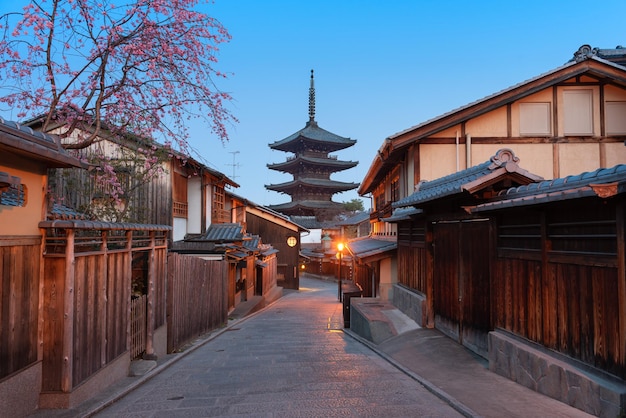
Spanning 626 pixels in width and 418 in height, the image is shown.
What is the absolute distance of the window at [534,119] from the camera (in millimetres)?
14017

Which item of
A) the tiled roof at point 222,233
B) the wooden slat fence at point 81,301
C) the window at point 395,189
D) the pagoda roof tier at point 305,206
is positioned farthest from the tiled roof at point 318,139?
the wooden slat fence at point 81,301

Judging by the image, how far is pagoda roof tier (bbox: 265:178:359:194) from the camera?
1923 inches

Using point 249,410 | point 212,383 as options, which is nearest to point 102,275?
point 212,383

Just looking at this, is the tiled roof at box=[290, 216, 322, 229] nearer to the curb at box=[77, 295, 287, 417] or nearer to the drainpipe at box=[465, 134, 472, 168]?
the curb at box=[77, 295, 287, 417]

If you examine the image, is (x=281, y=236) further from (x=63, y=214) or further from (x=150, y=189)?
→ (x=63, y=214)

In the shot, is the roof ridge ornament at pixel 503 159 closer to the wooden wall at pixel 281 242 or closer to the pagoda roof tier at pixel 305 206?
the wooden wall at pixel 281 242

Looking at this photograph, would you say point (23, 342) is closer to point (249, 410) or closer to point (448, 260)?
point (249, 410)

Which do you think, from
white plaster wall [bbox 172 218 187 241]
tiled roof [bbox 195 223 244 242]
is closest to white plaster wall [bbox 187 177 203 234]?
white plaster wall [bbox 172 218 187 241]

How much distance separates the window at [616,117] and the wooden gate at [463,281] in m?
7.68

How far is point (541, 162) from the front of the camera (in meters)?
14.0

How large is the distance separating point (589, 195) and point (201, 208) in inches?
742

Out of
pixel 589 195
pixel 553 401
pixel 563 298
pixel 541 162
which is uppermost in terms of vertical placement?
pixel 541 162

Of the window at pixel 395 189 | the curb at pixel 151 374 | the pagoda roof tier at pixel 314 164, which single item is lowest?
the curb at pixel 151 374

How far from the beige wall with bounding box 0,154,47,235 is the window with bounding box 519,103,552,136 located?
1364 cm
